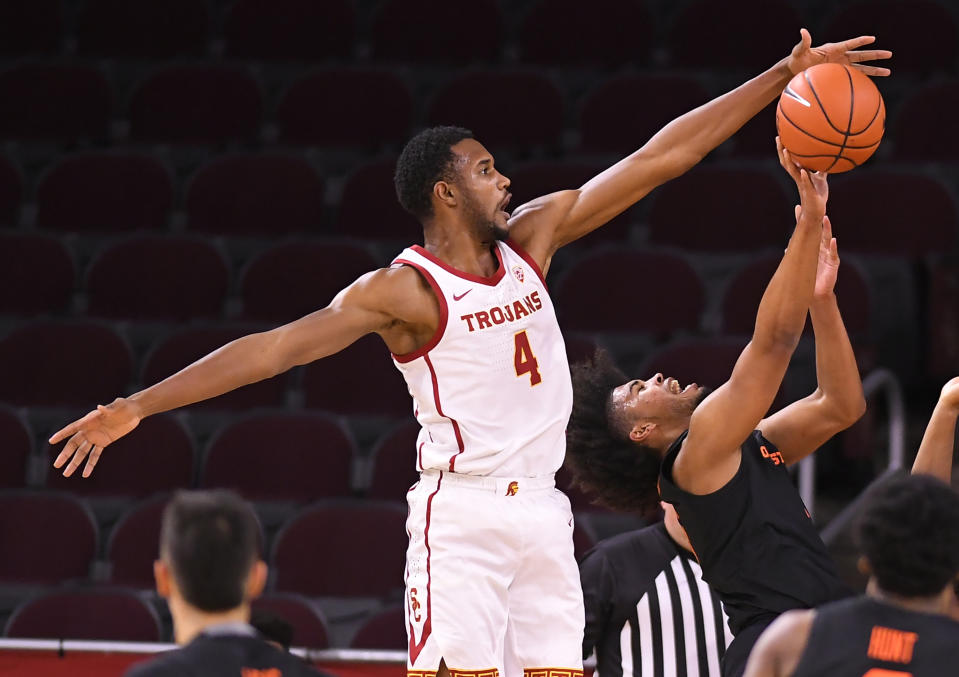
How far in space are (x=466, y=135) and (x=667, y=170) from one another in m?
0.64

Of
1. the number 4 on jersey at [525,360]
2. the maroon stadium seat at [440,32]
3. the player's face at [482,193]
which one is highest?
the maroon stadium seat at [440,32]

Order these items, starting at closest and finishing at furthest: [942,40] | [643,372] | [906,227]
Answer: [643,372] < [906,227] < [942,40]

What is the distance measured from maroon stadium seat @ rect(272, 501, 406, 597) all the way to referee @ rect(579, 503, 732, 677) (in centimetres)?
168

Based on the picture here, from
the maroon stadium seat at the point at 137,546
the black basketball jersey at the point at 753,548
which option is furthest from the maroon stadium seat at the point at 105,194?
the black basketball jersey at the point at 753,548

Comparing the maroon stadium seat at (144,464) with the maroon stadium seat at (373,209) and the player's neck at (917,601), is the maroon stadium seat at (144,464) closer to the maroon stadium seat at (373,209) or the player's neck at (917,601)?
the maroon stadium seat at (373,209)

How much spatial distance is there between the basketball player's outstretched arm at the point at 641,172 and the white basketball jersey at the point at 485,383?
14.1 inches

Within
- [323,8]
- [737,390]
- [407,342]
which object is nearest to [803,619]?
[737,390]

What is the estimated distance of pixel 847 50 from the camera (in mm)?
4207

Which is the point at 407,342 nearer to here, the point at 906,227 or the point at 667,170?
the point at 667,170

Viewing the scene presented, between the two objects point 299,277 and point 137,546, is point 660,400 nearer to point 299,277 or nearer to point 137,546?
point 137,546

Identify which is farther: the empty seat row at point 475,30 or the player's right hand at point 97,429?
the empty seat row at point 475,30

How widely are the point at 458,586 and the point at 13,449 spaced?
3.70 metres

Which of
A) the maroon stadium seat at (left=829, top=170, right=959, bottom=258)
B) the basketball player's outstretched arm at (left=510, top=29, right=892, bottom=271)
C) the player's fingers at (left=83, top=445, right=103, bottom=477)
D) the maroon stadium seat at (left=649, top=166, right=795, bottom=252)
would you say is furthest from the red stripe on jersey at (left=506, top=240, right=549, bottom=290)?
the maroon stadium seat at (left=829, top=170, right=959, bottom=258)

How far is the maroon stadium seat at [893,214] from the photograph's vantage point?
749 centimetres
